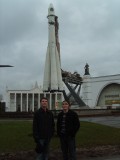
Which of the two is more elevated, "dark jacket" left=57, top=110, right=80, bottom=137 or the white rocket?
the white rocket

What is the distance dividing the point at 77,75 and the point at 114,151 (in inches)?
3556

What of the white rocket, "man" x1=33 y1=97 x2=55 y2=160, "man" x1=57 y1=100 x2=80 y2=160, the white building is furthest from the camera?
the white building

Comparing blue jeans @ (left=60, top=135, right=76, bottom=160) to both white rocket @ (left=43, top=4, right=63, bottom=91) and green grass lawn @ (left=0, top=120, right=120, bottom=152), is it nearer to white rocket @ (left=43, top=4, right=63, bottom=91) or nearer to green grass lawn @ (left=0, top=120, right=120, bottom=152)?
green grass lawn @ (left=0, top=120, right=120, bottom=152)

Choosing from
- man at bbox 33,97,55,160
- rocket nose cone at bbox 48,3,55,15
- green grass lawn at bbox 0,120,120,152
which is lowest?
green grass lawn at bbox 0,120,120,152

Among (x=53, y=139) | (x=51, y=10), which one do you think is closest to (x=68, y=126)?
(x=53, y=139)

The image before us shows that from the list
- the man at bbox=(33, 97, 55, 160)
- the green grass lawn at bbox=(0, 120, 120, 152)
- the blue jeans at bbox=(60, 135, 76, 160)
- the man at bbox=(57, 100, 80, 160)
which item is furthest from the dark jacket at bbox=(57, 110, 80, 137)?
the green grass lawn at bbox=(0, 120, 120, 152)

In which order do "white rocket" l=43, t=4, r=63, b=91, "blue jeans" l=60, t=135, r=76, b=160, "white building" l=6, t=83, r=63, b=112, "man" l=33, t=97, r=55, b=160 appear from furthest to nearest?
"white building" l=6, t=83, r=63, b=112 < "white rocket" l=43, t=4, r=63, b=91 < "blue jeans" l=60, t=135, r=76, b=160 < "man" l=33, t=97, r=55, b=160

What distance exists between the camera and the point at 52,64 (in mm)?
82875

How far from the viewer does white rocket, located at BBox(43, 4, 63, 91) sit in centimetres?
8269

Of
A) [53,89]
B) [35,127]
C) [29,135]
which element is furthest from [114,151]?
[53,89]

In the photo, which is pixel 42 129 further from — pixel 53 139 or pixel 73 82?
pixel 73 82

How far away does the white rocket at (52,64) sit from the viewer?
82688 millimetres

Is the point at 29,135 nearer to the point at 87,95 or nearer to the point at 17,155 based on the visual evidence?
the point at 17,155

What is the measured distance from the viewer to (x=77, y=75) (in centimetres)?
10362
